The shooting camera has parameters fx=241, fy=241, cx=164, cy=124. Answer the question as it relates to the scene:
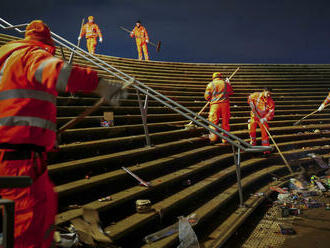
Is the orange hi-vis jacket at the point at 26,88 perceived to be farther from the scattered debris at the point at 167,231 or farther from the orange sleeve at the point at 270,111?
the orange sleeve at the point at 270,111

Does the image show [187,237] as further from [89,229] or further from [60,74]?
[60,74]

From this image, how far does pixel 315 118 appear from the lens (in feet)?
33.7

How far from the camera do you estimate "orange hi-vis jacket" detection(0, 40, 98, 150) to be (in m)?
1.76

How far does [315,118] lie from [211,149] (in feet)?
22.1

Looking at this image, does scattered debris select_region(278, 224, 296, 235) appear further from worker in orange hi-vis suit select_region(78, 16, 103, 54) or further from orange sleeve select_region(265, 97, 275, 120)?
worker in orange hi-vis suit select_region(78, 16, 103, 54)

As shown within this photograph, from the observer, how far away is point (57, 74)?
169 cm

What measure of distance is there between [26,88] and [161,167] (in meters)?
2.98

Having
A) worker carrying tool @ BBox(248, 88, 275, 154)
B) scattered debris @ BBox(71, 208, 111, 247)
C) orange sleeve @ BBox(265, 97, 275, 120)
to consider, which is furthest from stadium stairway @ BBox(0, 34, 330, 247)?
orange sleeve @ BBox(265, 97, 275, 120)

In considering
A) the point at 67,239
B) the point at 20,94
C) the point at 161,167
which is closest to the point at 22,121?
the point at 20,94

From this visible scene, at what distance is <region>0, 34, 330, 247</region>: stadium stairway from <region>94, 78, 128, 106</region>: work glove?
5.05 feet

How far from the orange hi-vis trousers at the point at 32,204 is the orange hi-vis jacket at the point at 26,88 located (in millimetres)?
168

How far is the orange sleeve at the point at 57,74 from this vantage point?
169 centimetres

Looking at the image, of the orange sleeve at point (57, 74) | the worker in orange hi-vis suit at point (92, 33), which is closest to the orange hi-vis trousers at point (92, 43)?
the worker in orange hi-vis suit at point (92, 33)

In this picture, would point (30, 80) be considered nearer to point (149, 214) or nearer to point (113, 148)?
point (149, 214)
